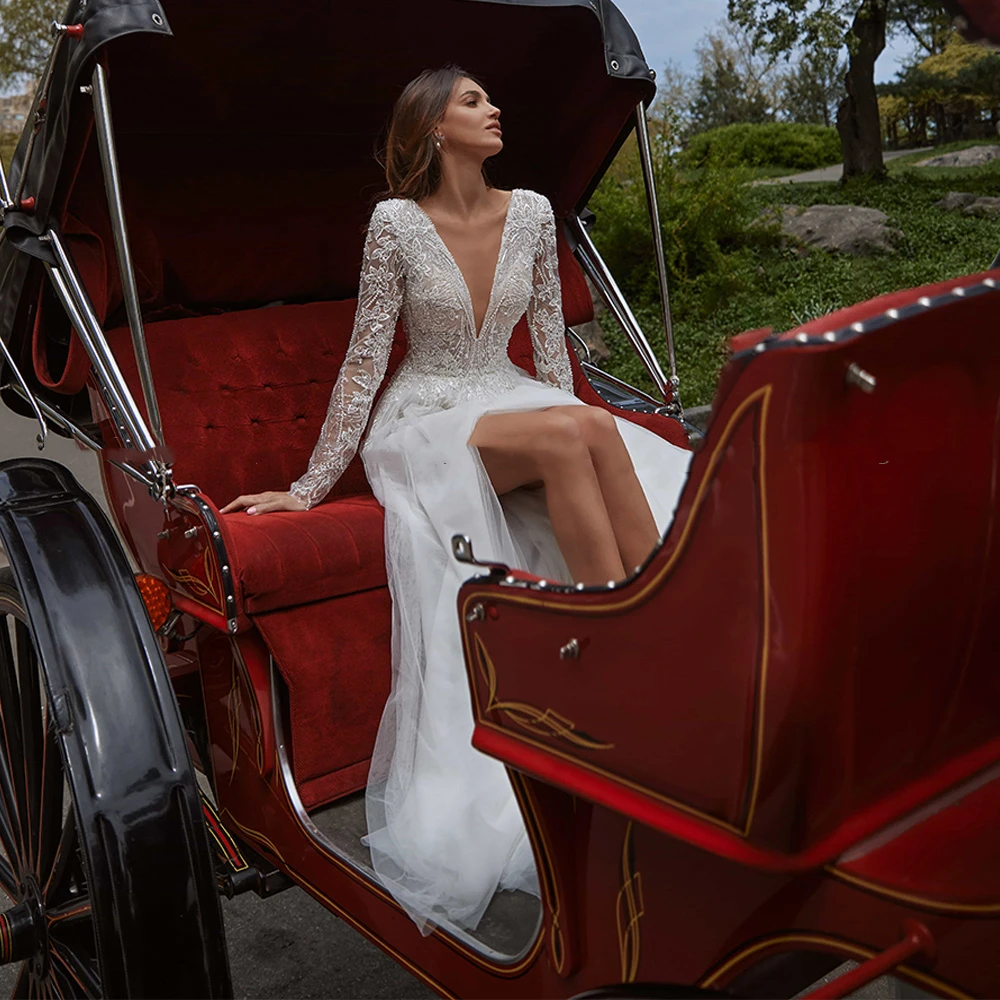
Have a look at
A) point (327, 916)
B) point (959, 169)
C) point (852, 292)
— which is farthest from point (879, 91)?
point (327, 916)

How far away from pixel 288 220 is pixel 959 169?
11.8 m

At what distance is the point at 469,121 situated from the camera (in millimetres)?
2498

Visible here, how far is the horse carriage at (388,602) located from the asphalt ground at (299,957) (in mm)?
408

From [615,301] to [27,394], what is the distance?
140cm

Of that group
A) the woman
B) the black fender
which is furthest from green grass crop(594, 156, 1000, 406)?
the black fender

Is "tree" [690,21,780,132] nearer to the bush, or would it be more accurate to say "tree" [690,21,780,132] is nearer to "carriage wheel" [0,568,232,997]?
the bush

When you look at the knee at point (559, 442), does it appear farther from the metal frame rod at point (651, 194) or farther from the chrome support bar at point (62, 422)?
the chrome support bar at point (62, 422)

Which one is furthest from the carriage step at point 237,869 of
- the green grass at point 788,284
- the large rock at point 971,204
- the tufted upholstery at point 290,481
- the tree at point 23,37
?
the tree at point 23,37

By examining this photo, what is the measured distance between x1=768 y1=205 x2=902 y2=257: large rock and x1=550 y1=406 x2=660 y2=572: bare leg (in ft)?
25.8

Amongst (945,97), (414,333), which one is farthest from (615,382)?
(945,97)

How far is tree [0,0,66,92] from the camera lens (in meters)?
10.7

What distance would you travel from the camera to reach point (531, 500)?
88.9 inches

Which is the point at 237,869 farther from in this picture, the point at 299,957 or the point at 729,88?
the point at 729,88

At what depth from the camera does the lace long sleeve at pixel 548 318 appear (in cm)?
279
